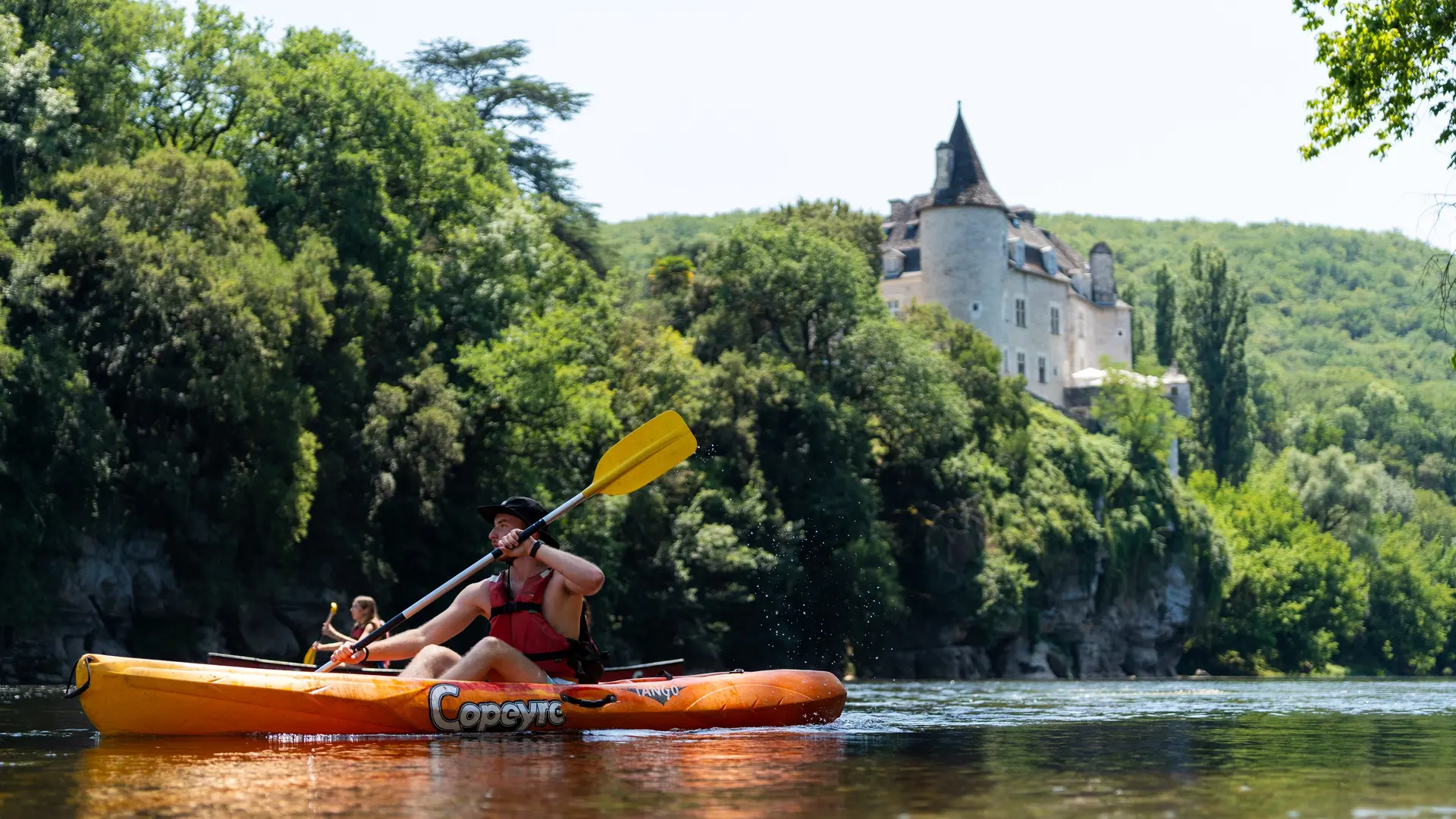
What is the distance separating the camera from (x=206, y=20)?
45.3 meters

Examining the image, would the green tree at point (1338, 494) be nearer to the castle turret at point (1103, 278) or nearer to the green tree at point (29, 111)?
the castle turret at point (1103, 278)

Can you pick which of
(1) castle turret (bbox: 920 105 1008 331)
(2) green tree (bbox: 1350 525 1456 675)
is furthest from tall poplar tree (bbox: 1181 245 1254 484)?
(1) castle turret (bbox: 920 105 1008 331)

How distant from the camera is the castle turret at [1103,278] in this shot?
111 metres

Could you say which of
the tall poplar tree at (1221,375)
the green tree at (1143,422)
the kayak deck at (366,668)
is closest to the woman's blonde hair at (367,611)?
the kayak deck at (366,668)

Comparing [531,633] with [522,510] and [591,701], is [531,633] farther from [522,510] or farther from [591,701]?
[522,510]

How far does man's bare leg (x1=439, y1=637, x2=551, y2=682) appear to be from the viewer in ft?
49.8

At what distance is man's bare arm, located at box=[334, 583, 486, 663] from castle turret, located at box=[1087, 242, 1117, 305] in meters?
97.9

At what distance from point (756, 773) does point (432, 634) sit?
4147 mm

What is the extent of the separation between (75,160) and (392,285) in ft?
26.7

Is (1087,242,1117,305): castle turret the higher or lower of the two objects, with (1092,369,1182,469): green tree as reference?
higher

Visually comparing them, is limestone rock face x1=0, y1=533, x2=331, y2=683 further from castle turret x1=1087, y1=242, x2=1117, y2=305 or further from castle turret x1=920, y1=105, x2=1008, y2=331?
castle turret x1=1087, y1=242, x2=1117, y2=305

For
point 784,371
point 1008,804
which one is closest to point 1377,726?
point 1008,804

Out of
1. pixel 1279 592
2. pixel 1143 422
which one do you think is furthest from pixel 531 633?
pixel 1279 592

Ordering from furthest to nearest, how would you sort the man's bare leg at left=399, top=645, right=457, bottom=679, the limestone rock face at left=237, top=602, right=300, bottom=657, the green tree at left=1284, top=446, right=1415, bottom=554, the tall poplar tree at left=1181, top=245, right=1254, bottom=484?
the tall poplar tree at left=1181, top=245, right=1254, bottom=484 → the green tree at left=1284, top=446, right=1415, bottom=554 → the limestone rock face at left=237, top=602, right=300, bottom=657 → the man's bare leg at left=399, top=645, right=457, bottom=679
